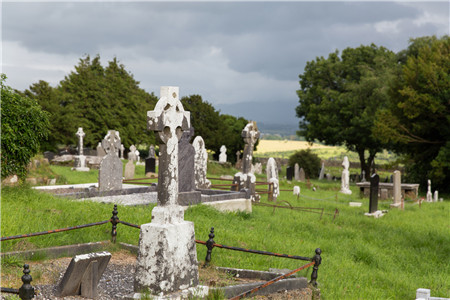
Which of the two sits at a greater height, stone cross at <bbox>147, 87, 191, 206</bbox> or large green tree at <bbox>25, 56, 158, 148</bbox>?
large green tree at <bbox>25, 56, 158, 148</bbox>

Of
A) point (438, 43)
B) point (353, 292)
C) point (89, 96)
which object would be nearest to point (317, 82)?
point (438, 43)

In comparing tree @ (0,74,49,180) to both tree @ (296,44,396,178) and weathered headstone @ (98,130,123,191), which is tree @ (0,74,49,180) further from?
tree @ (296,44,396,178)

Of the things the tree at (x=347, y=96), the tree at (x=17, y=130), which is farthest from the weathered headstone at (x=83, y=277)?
the tree at (x=347, y=96)

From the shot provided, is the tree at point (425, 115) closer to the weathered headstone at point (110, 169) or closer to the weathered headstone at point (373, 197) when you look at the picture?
the weathered headstone at point (373, 197)

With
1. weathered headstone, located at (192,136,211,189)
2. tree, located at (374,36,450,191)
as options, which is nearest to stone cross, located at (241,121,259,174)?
weathered headstone, located at (192,136,211,189)

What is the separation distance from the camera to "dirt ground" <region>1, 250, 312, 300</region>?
6.48 metres

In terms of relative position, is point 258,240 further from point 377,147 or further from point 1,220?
point 377,147

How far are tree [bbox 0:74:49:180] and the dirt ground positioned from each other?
5.93 metres

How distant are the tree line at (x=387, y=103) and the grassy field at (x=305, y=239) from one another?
526 inches

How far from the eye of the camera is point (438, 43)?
30516mm

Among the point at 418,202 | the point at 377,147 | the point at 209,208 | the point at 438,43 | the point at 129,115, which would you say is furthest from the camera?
the point at 129,115

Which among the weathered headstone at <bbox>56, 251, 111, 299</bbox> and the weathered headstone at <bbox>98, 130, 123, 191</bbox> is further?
the weathered headstone at <bbox>98, 130, 123, 191</bbox>

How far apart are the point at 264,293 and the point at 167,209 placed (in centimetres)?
187

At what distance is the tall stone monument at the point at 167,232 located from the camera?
635 cm
